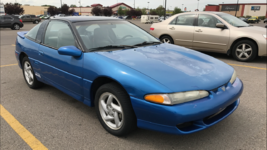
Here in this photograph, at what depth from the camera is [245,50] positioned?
6270mm

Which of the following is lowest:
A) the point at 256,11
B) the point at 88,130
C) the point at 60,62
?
the point at 88,130

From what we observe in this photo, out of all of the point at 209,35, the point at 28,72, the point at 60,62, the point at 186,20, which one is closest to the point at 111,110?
the point at 60,62

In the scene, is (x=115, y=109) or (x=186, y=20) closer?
(x=115, y=109)

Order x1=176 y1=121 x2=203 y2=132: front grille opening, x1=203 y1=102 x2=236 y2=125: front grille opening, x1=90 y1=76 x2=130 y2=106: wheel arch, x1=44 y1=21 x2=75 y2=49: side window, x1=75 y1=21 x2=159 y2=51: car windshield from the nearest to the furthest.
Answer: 1. x1=176 y1=121 x2=203 y2=132: front grille opening
2. x1=203 y1=102 x2=236 y2=125: front grille opening
3. x1=90 y1=76 x2=130 y2=106: wheel arch
4. x1=75 y1=21 x2=159 y2=51: car windshield
5. x1=44 y1=21 x2=75 y2=49: side window

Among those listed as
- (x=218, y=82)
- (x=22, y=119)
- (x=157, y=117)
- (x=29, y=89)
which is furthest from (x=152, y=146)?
(x=29, y=89)

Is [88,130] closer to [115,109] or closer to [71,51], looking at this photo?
[115,109]

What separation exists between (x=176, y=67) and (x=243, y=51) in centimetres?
481

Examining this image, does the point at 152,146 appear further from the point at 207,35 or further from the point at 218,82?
the point at 207,35

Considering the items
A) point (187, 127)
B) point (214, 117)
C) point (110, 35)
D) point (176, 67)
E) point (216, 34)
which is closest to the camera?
point (187, 127)

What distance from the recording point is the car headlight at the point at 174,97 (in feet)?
6.48

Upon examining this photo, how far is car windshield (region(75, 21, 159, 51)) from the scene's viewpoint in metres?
2.93

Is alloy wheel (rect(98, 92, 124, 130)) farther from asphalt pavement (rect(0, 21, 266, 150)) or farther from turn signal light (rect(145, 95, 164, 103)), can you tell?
turn signal light (rect(145, 95, 164, 103))

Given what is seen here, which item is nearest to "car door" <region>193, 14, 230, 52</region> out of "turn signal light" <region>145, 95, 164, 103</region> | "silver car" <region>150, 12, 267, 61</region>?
"silver car" <region>150, 12, 267, 61</region>

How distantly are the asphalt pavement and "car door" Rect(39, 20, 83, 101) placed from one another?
38 cm
